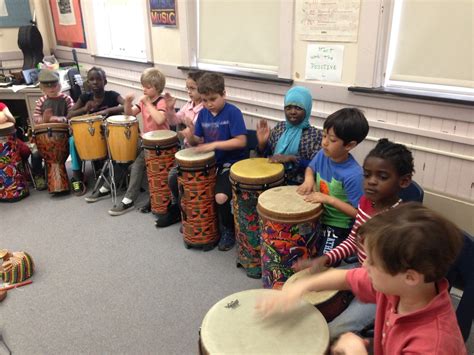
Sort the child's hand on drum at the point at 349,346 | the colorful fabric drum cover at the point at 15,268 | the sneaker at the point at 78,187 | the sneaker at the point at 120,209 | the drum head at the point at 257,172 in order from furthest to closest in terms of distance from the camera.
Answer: the sneaker at the point at 78,187 → the sneaker at the point at 120,209 → the colorful fabric drum cover at the point at 15,268 → the drum head at the point at 257,172 → the child's hand on drum at the point at 349,346

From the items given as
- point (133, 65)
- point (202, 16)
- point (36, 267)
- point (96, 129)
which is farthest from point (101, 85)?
point (36, 267)

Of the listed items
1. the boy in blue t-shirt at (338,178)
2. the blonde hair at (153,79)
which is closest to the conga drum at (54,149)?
the blonde hair at (153,79)

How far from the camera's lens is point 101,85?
381cm

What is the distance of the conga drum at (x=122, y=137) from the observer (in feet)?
10.9

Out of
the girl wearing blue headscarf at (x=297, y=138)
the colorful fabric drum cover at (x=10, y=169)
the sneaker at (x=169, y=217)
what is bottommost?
the sneaker at (x=169, y=217)

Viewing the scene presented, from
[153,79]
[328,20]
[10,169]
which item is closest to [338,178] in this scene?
[328,20]

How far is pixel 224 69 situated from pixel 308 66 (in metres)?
0.98

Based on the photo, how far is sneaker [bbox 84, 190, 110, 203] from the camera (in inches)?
147

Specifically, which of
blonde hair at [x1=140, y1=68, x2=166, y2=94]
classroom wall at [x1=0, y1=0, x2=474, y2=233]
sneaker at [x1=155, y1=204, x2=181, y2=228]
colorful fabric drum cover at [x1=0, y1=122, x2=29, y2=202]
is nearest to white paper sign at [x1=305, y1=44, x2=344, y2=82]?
classroom wall at [x1=0, y1=0, x2=474, y2=233]

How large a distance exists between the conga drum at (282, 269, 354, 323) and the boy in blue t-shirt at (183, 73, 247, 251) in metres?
1.28

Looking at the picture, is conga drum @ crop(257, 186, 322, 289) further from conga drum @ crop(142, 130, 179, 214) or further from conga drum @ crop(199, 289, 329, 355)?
conga drum @ crop(142, 130, 179, 214)

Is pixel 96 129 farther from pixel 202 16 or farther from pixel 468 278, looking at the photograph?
pixel 468 278

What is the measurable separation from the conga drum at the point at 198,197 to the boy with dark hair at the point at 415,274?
1.78 meters

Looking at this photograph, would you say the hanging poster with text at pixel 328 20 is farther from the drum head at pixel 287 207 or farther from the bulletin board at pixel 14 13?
the bulletin board at pixel 14 13
